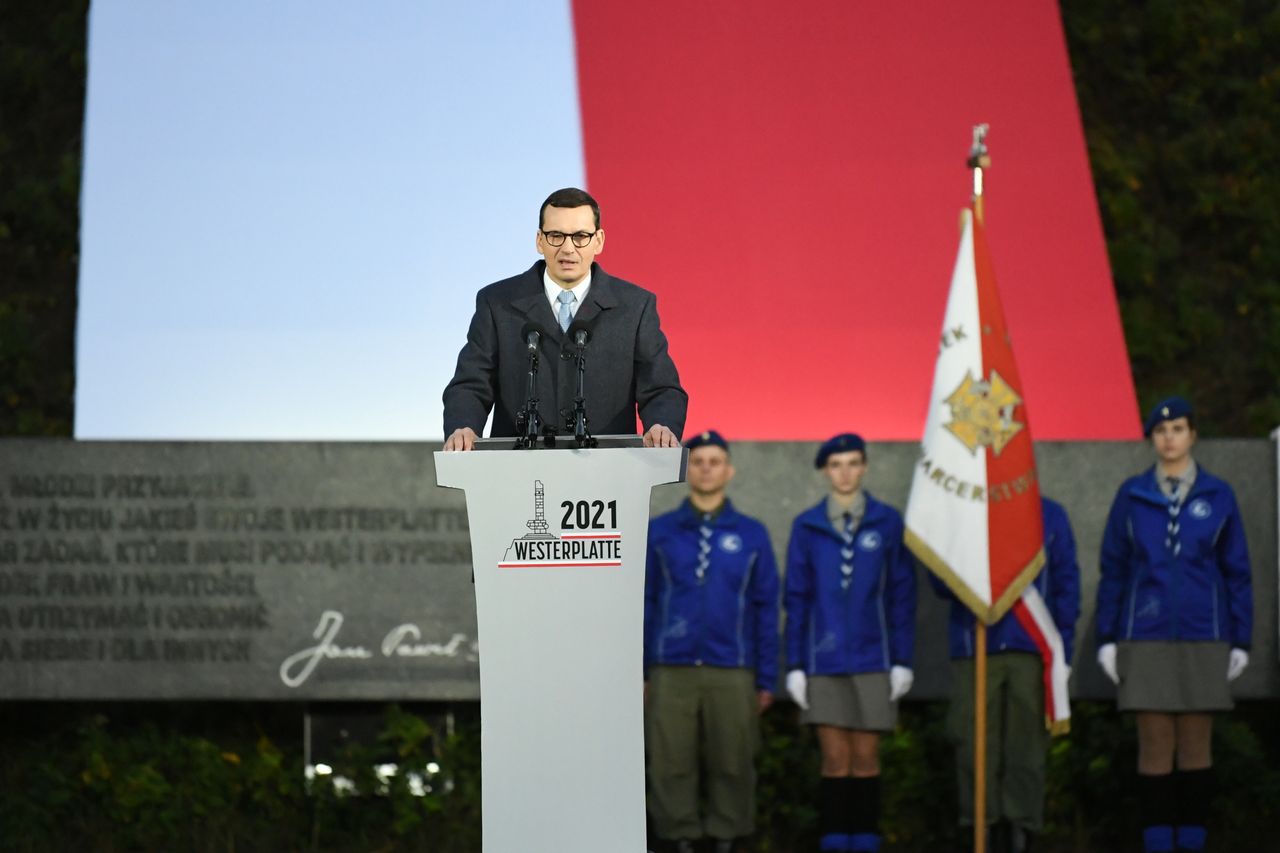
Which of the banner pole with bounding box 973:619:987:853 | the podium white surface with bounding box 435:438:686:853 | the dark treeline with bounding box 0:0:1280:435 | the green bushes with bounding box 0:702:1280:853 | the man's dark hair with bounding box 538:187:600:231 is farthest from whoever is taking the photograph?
the dark treeline with bounding box 0:0:1280:435

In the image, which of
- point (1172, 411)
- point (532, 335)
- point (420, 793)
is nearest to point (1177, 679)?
point (1172, 411)

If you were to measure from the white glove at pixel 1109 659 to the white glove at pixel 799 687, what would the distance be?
0.94m

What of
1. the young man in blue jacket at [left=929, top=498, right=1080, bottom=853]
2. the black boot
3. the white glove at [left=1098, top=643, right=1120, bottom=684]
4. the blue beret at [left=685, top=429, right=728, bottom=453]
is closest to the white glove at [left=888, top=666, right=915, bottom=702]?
the young man in blue jacket at [left=929, top=498, right=1080, bottom=853]

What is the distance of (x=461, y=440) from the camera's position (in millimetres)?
2824

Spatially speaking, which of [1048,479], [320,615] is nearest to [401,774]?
[320,615]

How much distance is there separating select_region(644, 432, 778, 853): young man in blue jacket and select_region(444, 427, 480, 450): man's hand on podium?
231cm

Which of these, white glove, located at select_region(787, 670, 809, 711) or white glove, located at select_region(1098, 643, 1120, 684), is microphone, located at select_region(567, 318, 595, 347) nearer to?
white glove, located at select_region(787, 670, 809, 711)

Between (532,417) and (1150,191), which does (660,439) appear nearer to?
(532,417)

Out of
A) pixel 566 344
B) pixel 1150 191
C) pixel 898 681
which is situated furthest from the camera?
pixel 1150 191

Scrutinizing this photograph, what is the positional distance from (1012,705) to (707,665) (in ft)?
3.17

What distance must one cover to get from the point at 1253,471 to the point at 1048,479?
707 millimetres

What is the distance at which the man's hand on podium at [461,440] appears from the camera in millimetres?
2816

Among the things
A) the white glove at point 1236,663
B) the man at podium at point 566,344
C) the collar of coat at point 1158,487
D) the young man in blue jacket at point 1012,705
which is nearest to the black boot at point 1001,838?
the young man in blue jacket at point 1012,705

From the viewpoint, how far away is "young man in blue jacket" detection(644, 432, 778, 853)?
505 cm
